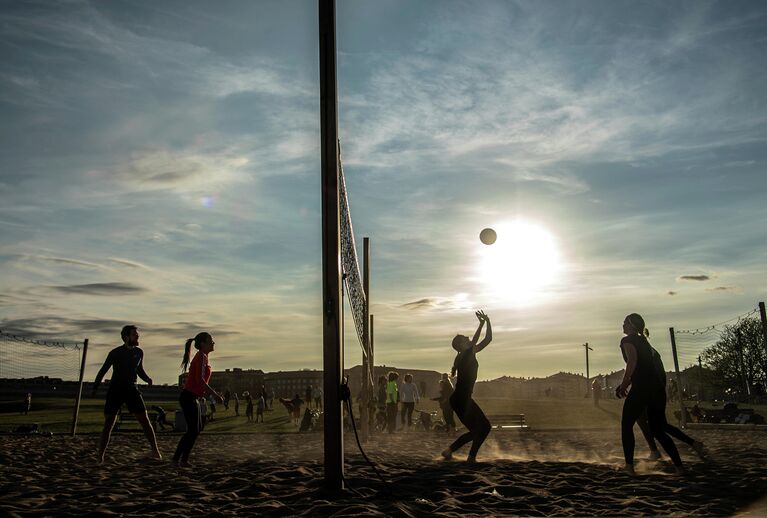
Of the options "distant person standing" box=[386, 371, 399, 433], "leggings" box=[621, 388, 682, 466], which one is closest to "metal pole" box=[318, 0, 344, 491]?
"leggings" box=[621, 388, 682, 466]

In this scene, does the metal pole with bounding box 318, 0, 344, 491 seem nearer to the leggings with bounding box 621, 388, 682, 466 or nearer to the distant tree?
the leggings with bounding box 621, 388, 682, 466

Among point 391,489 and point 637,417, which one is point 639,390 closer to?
point 637,417

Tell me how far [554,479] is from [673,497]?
1.32m

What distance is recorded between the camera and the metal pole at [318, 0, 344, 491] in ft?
21.7

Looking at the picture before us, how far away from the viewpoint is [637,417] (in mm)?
7914

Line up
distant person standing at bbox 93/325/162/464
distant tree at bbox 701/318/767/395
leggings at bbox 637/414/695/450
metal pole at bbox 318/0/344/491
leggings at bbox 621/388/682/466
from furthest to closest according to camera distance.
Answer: distant tree at bbox 701/318/767/395 < distant person standing at bbox 93/325/162/464 < leggings at bbox 637/414/695/450 < leggings at bbox 621/388/682/466 < metal pole at bbox 318/0/344/491

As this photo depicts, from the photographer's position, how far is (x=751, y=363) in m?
67.9

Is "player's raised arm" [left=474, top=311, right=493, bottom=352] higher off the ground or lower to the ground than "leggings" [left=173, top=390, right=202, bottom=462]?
higher

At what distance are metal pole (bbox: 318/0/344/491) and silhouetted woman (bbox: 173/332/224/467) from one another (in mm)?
2491

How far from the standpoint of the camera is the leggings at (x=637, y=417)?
7742 millimetres

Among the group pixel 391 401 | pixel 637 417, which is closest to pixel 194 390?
pixel 637 417

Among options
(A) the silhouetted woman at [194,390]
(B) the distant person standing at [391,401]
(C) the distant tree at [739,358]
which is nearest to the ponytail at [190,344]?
(A) the silhouetted woman at [194,390]

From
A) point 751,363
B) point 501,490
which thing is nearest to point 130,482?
point 501,490

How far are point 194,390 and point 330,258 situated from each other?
3.07 m
